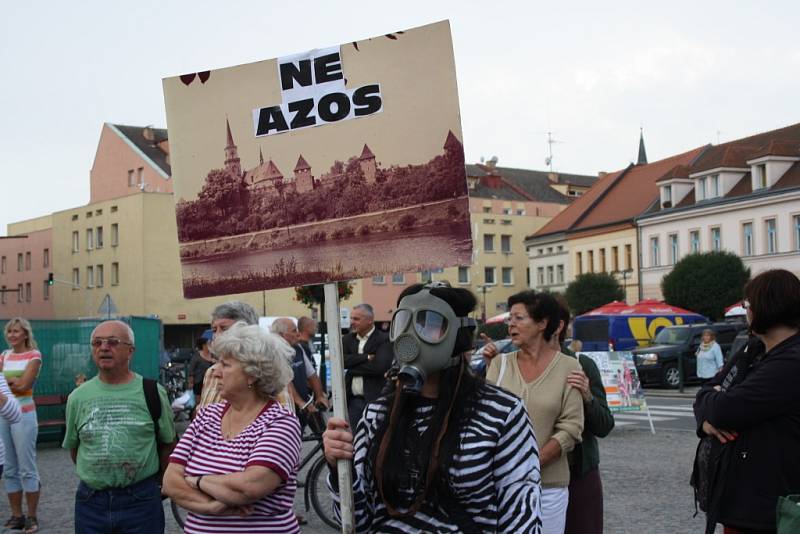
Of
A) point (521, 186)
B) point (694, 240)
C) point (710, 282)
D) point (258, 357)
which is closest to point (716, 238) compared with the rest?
point (694, 240)

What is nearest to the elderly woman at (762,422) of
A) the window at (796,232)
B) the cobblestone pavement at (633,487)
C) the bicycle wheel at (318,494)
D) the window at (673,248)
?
the cobblestone pavement at (633,487)

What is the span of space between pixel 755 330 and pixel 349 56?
1918mm

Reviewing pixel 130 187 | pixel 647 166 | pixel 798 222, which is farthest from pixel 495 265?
pixel 798 222

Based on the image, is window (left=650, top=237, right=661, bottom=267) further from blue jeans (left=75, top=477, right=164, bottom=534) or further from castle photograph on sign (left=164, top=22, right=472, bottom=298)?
castle photograph on sign (left=164, top=22, right=472, bottom=298)

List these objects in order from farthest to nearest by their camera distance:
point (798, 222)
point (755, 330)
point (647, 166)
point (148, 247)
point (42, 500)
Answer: point (647, 166)
point (148, 247)
point (798, 222)
point (42, 500)
point (755, 330)

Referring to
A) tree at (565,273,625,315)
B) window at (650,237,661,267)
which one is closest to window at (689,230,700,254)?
window at (650,237,661,267)

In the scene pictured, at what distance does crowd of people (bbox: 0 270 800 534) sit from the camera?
2.99m

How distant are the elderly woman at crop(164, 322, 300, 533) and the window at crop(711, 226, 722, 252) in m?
58.8

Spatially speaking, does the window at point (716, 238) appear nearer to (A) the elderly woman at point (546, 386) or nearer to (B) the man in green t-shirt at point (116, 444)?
(A) the elderly woman at point (546, 386)

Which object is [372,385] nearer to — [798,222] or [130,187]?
[798,222]

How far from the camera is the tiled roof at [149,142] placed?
76887 millimetres

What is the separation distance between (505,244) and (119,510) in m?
84.9

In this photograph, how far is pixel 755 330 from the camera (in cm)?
414

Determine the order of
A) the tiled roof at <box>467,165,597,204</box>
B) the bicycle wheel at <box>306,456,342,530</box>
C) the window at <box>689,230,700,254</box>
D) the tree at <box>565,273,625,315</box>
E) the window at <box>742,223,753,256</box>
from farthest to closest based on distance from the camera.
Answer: the tiled roof at <box>467,165,597,204</box>, the tree at <box>565,273,625,315</box>, the window at <box>689,230,700,254</box>, the window at <box>742,223,753,256</box>, the bicycle wheel at <box>306,456,342,530</box>
